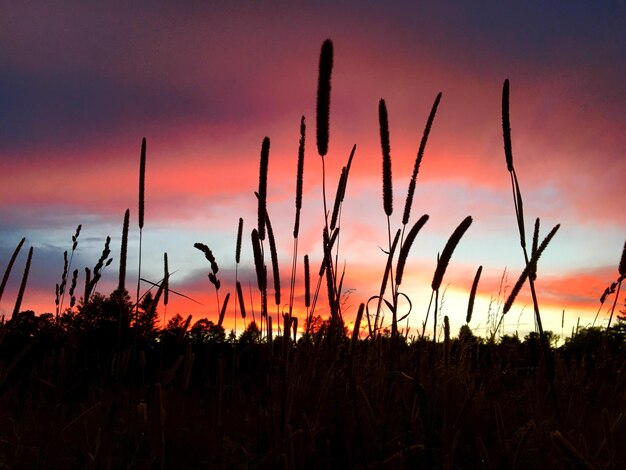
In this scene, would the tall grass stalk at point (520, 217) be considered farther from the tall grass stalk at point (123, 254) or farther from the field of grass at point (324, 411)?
the tall grass stalk at point (123, 254)

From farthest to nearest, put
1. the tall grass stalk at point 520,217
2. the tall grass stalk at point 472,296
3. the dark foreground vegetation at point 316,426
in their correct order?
the tall grass stalk at point 472,296, the dark foreground vegetation at point 316,426, the tall grass stalk at point 520,217

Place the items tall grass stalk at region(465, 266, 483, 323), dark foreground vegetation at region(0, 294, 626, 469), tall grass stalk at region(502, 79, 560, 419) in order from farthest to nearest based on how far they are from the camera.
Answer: tall grass stalk at region(465, 266, 483, 323) → dark foreground vegetation at region(0, 294, 626, 469) → tall grass stalk at region(502, 79, 560, 419)

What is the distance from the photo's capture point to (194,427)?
371 centimetres

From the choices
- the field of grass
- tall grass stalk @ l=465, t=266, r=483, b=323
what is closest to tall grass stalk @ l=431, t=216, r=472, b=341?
the field of grass

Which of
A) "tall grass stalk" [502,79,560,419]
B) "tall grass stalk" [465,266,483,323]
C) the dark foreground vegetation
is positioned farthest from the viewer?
"tall grass stalk" [465,266,483,323]

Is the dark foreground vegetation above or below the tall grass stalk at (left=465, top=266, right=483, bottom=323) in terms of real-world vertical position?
below

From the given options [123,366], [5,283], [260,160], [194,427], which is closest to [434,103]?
[260,160]

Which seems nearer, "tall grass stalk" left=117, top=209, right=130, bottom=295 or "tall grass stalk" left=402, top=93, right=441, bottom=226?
"tall grass stalk" left=117, top=209, right=130, bottom=295

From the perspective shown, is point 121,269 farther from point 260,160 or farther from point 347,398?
point 347,398

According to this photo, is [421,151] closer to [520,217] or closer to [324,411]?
[520,217]

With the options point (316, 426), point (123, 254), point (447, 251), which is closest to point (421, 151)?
point (447, 251)

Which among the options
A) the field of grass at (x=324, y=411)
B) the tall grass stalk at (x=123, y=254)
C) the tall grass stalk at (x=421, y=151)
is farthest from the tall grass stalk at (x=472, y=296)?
the tall grass stalk at (x=123, y=254)

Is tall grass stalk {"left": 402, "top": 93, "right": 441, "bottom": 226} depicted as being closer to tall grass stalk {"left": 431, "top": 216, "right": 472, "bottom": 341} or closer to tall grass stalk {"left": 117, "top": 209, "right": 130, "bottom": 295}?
tall grass stalk {"left": 431, "top": 216, "right": 472, "bottom": 341}

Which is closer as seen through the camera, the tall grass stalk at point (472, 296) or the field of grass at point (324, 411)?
the field of grass at point (324, 411)
